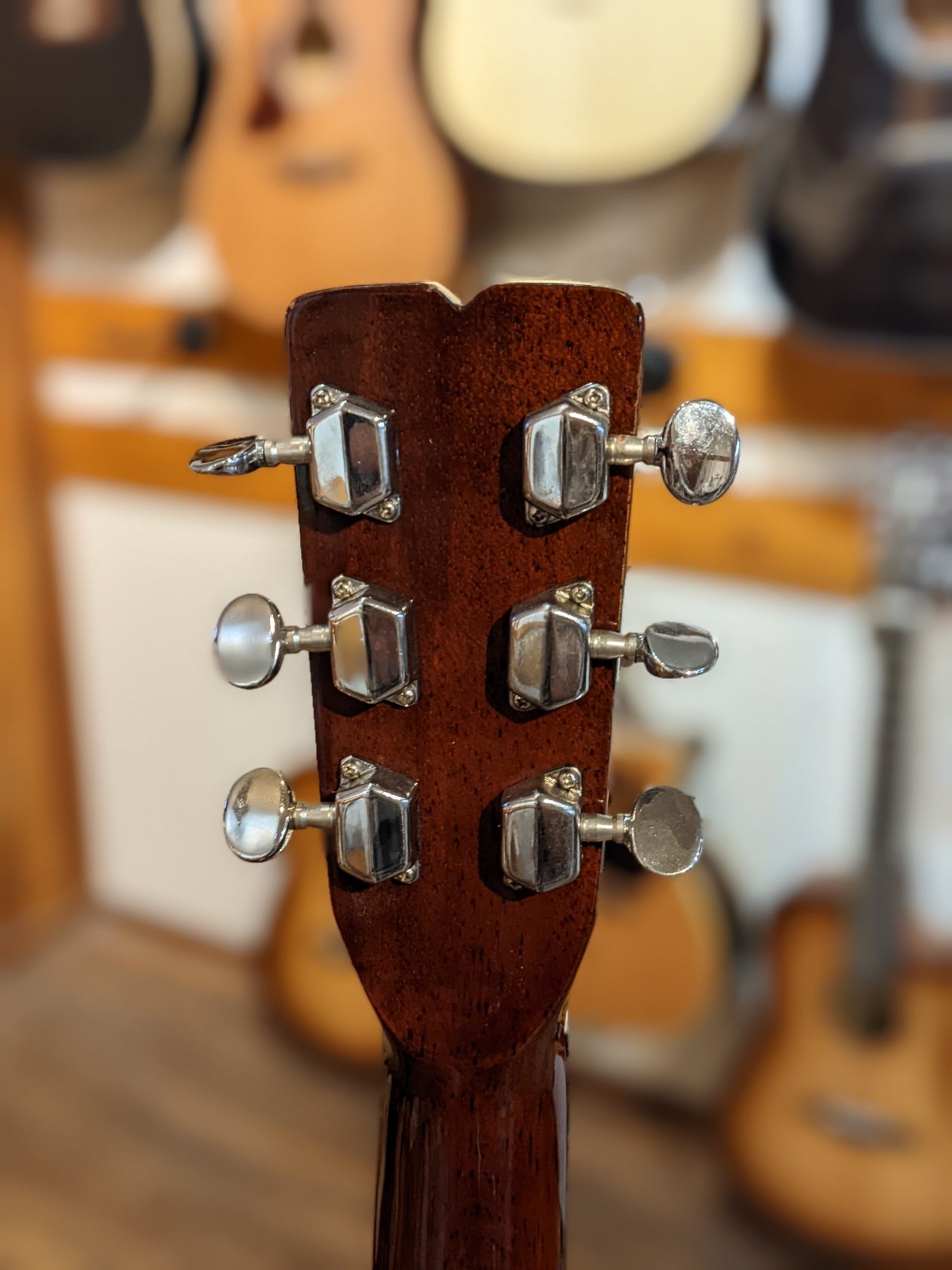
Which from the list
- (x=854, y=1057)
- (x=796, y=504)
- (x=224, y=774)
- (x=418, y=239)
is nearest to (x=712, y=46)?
(x=418, y=239)

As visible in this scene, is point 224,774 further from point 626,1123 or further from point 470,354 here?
point 470,354

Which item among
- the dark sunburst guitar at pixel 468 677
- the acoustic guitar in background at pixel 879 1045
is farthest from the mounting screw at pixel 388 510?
the acoustic guitar in background at pixel 879 1045

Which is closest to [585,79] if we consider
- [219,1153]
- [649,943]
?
[649,943]

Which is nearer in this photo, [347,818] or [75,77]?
[347,818]

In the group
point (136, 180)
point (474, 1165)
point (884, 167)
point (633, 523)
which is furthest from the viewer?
point (136, 180)

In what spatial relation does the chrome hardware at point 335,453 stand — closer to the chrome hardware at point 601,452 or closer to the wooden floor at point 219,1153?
the chrome hardware at point 601,452

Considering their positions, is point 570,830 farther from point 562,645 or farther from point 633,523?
point 633,523
